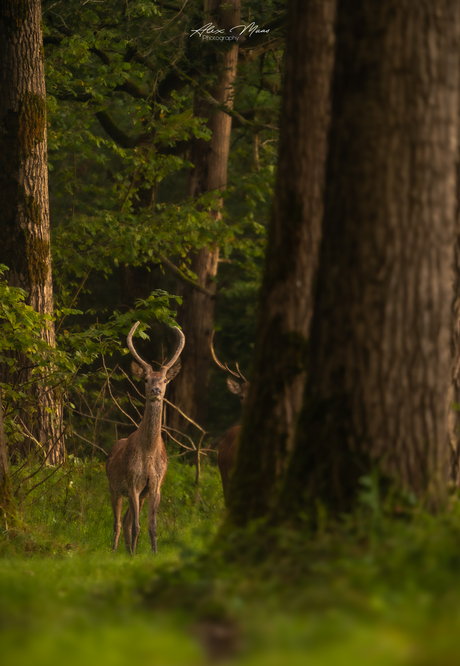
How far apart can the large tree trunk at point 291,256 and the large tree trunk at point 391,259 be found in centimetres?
77

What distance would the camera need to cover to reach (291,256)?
5.36 meters

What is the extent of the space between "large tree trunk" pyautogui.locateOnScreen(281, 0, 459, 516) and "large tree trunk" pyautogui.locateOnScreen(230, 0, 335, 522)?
0.77 m

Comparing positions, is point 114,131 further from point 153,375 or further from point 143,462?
point 143,462

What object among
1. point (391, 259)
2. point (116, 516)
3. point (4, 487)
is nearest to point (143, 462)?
point (116, 516)

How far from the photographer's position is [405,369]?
4297 millimetres

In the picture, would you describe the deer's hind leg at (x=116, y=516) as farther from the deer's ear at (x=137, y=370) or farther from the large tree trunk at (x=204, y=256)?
the large tree trunk at (x=204, y=256)

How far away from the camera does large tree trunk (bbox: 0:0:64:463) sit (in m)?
12.8

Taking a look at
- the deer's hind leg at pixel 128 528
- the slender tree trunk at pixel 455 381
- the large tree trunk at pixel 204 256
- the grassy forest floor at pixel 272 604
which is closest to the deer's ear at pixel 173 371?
the deer's hind leg at pixel 128 528

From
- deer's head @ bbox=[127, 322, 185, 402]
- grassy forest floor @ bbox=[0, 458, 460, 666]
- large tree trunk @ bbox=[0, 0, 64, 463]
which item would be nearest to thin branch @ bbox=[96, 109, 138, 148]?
large tree trunk @ bbox=[0, 0, 64, 463]

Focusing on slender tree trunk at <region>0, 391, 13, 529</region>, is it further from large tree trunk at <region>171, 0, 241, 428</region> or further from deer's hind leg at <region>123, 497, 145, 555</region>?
large tree trunk at <region>171, 0, 241, 428</region>

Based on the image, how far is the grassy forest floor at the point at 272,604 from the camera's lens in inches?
106

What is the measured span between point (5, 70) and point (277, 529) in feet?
35.4

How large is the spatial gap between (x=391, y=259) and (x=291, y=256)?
1.17 m

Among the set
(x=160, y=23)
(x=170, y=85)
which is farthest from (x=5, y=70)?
(x=170, y=85)
